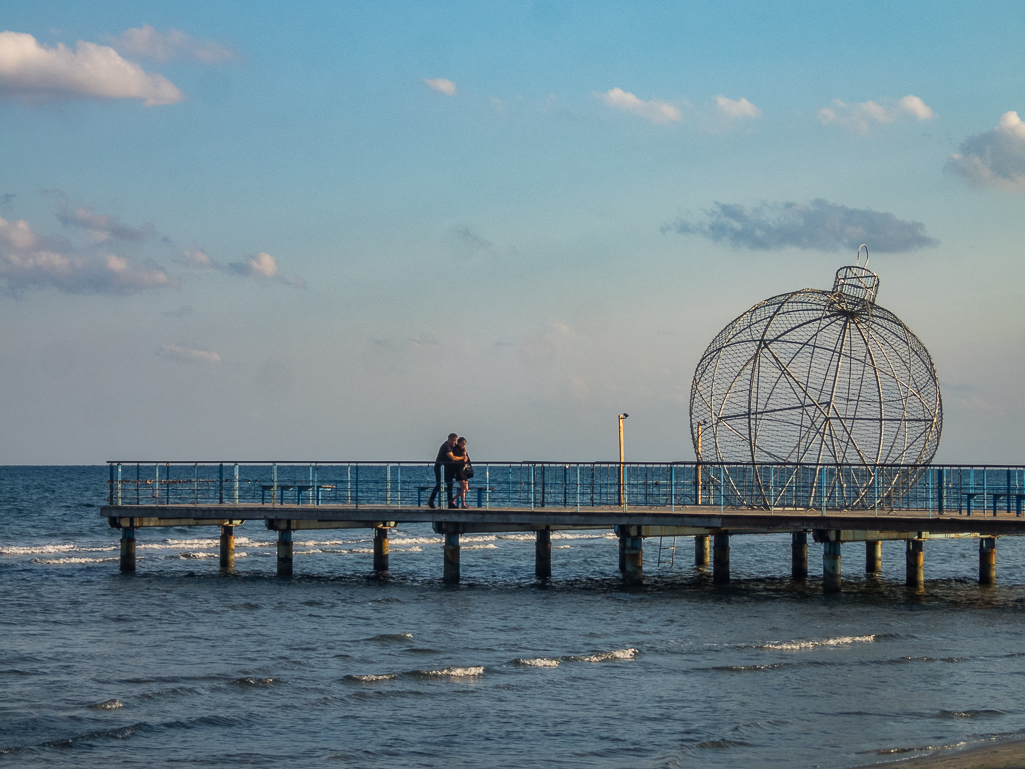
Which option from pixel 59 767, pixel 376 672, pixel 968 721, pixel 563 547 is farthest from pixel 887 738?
pixel 563 547

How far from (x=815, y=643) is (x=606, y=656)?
4.07 m

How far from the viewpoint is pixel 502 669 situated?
19.7 meters

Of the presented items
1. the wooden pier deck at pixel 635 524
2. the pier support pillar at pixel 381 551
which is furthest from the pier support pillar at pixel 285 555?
the pier support pillar at pixel 381 551

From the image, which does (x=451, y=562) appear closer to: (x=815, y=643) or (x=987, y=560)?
(x=815, y=643)

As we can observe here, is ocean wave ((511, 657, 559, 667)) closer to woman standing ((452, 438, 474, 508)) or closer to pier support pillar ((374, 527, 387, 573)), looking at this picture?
woman standing ((452, 438, 474, 508))

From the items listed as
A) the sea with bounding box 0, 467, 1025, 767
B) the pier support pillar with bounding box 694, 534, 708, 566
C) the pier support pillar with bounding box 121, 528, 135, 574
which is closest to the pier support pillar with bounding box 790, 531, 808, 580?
the sea with bounding box 0, 467, 1025, 767

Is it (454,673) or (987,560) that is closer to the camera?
(454,673)

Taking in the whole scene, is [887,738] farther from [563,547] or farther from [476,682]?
[563,547]

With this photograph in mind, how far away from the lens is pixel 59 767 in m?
14.3

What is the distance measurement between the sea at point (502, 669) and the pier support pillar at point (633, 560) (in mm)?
333

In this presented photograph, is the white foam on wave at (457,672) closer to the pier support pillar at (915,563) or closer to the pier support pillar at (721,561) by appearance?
the pier support pillar at (721,561)

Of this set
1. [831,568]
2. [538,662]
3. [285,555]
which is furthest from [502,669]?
[285,555]

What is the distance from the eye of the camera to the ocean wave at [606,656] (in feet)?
66.8

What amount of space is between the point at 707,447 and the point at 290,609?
1106 cm
